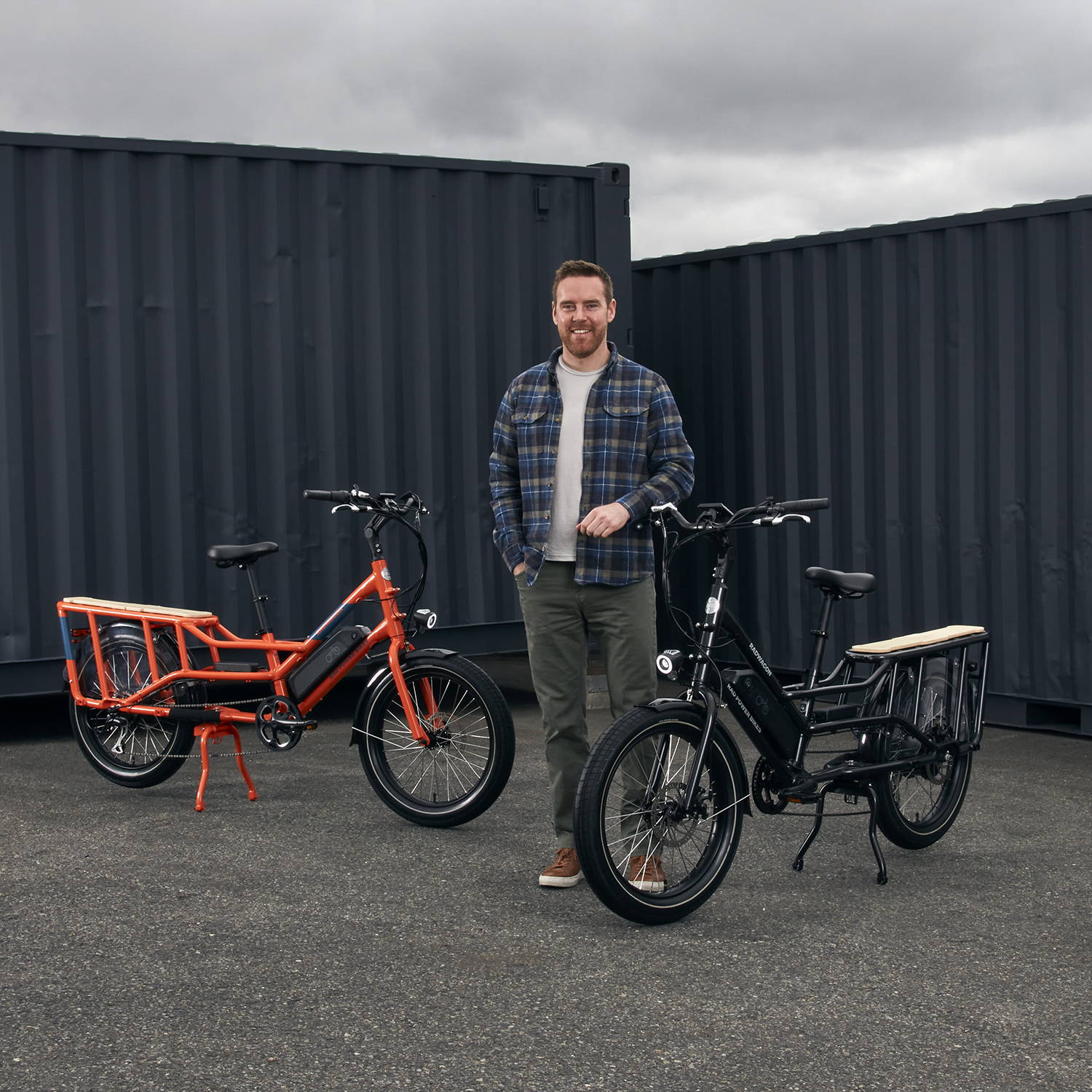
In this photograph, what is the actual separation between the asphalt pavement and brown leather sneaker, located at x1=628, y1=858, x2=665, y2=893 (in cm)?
12

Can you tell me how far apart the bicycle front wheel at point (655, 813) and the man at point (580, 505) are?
312mm

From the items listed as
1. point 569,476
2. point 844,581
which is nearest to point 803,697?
point 844,581

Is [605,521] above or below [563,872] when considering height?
above

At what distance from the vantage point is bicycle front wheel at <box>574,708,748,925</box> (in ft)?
13.0

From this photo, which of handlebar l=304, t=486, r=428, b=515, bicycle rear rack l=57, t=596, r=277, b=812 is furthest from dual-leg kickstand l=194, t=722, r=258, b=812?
handlebar l=304, t=486, r=428, b=515

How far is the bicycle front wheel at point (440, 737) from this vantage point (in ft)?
16.8

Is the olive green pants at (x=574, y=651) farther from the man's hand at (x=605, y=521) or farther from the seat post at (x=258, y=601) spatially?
the seat post at (x=258, y=601)

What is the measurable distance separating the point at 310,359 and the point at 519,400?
3314 millimetres

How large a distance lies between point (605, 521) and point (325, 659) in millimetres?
1880

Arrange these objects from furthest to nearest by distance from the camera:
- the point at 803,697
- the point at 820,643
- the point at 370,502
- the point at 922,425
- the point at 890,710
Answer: the point at 922,425, the point at 370,502, the point at 890,710, the point at 820,643, the point at 803,697

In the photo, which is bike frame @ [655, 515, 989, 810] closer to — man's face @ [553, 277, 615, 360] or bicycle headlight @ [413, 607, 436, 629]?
man's face @ [553, 277, 615, 360]

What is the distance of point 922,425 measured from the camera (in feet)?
24.9

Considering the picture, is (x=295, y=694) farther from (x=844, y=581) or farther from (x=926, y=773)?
(x=926, y=773)

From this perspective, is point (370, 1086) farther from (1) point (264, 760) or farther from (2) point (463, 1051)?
(1) point (264, 760)
